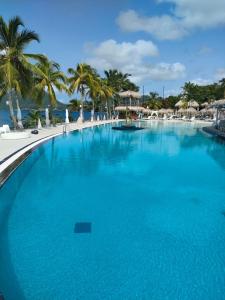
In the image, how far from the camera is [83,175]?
10102 millimetres

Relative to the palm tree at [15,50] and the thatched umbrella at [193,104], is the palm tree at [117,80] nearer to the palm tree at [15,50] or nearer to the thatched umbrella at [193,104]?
the thatched umbrella at [193,104]

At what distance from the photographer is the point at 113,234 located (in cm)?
542

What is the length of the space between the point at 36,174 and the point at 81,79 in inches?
1024

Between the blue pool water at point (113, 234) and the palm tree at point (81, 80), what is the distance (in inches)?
951

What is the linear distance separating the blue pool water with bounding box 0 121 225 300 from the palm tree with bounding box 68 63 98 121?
79.3 feet

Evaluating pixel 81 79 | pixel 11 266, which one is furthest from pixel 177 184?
pixel 81 79

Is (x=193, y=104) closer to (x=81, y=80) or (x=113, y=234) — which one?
(x=81, y=80)

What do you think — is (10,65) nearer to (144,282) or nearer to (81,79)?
(144,282)

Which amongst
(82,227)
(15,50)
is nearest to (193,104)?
(15,50)

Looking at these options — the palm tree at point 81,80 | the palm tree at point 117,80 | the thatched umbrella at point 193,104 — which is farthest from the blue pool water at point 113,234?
the thatched umbrella at point 193,104

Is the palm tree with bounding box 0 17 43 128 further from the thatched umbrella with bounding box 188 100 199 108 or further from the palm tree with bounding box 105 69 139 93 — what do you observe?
the thatched umbrella with bounding box 188 100 199 108

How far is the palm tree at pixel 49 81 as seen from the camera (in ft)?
77.8

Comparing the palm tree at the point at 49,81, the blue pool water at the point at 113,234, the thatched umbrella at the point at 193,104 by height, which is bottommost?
the blue pool water at the point at 113,234

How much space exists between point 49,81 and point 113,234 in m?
21.3
